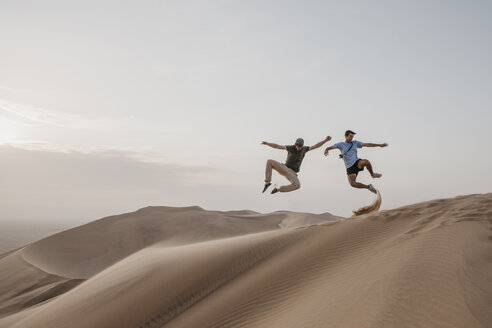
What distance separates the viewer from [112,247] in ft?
58.6

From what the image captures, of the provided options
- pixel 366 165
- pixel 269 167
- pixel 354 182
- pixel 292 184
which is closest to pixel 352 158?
pixel 366 165

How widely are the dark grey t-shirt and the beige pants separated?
0.52 ft

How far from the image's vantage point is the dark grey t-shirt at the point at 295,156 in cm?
858

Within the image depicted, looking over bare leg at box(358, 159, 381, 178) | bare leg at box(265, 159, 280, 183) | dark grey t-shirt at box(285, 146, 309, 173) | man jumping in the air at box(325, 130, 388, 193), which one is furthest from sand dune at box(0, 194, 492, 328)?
dark grey t-shirt at box(285, 146, 309, 173)

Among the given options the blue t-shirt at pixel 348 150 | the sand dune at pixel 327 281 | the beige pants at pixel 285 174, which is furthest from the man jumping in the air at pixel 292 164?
the sand dune at pixel 327 281

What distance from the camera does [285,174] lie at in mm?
8586

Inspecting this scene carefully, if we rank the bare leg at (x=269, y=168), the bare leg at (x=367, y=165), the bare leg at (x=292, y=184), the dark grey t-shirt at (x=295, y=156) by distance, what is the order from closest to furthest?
the bare leg at (x=367, y=165), the bare leg at (x=292, y=184), the dark grey t-shirt at (x=295, y=156), the bare leg at (x=269, y=168)

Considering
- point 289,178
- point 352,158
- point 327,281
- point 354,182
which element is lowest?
point 327,281

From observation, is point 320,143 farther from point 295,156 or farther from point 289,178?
point 289,178

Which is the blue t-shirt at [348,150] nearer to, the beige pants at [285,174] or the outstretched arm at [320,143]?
the outstretched arm at [320,143]

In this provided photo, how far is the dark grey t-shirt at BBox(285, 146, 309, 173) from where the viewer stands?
338 inches

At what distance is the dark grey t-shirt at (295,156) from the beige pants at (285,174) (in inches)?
6.3

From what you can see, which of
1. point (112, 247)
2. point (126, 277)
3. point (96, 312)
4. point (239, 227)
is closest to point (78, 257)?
point (112, 247)

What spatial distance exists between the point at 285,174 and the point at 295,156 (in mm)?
533
